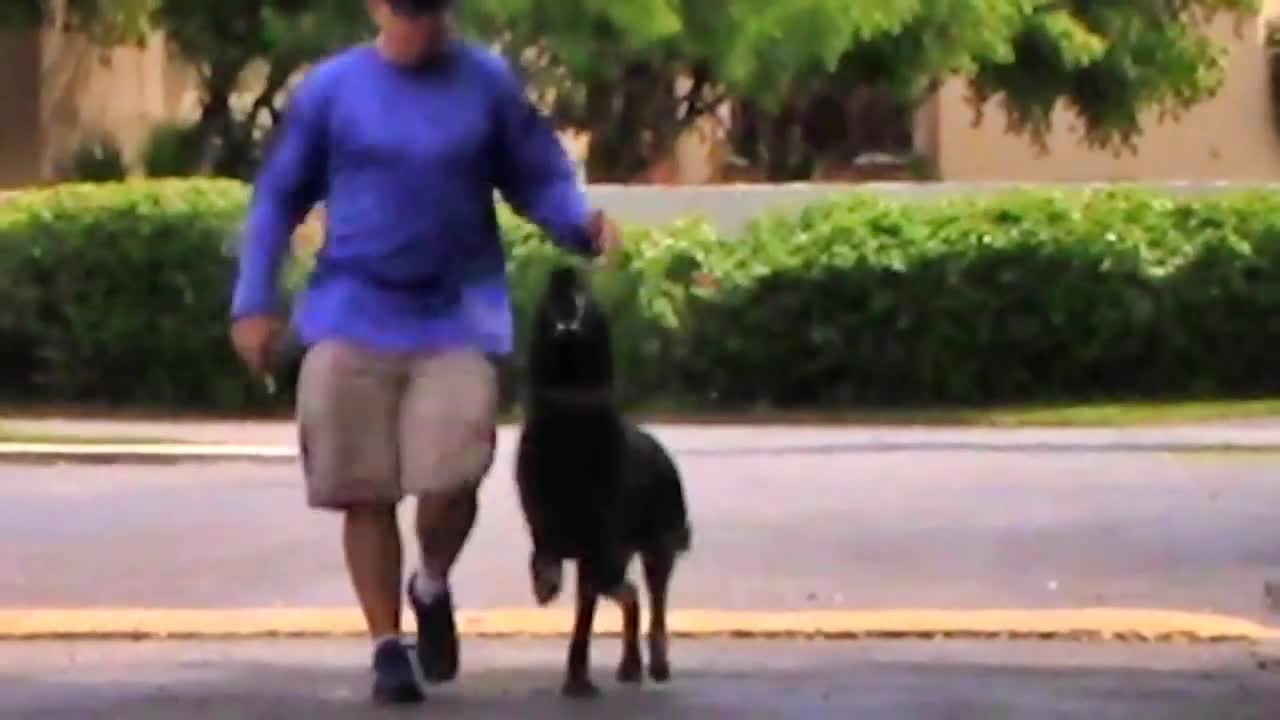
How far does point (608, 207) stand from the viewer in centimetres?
2544

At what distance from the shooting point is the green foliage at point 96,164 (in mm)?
32812

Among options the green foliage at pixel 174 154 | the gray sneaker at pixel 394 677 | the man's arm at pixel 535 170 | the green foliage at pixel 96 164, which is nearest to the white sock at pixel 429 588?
the gray sneaker at pixel 394 677

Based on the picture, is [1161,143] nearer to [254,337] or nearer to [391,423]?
[391,423]

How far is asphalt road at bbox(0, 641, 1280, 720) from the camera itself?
7.20m

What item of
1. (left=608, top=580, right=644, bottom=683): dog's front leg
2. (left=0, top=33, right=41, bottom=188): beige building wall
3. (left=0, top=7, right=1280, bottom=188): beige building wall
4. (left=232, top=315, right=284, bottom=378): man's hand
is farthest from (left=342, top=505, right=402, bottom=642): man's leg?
(left=0, top=33, right=41, bottom=188): beige building wall

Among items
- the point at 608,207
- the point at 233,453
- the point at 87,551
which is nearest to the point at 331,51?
the point at 608,207

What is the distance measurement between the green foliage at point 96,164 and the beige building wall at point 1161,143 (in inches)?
412

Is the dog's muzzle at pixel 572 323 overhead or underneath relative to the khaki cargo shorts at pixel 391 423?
overhead

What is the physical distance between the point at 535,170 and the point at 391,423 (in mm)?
646

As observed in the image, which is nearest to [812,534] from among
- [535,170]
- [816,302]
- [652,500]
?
[652,500]

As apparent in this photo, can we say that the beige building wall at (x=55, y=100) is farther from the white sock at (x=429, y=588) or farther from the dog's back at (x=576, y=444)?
the dog's back at (x=576, y=444)

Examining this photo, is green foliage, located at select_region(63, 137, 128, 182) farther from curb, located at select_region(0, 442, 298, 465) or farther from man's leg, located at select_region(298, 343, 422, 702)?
man's leg, located at select_region(298, 343, 422, 702)

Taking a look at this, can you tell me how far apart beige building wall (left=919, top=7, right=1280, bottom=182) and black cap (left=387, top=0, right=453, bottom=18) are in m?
32.1

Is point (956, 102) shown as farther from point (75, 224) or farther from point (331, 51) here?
point (75, 224)
